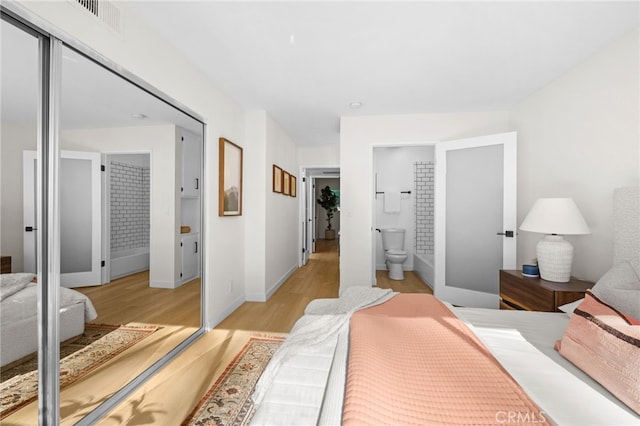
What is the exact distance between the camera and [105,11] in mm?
1518

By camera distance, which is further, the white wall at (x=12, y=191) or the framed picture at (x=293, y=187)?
the framed picture at (x=293, y=187)

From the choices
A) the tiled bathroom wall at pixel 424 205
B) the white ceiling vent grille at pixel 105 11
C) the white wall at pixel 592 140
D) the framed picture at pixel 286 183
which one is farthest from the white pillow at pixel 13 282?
the tiled bathroom wall at pixel 424 205

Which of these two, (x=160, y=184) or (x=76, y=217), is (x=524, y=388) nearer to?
(x=76, y=217)

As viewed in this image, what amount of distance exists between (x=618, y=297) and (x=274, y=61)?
281cm

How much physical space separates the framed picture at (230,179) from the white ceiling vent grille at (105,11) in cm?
132

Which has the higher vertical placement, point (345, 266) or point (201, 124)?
point (201, 124)

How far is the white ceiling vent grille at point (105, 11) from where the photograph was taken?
Result: 142 cm

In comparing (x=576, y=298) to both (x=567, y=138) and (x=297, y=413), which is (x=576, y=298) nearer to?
(x=567, y=138)

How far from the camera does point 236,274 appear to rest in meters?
3.28

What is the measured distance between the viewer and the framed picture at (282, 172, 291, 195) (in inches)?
171

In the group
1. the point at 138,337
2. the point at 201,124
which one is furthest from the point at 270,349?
the point at 201,124

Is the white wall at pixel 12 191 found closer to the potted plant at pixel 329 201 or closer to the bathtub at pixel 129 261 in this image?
the bathtub at pixel 129 261

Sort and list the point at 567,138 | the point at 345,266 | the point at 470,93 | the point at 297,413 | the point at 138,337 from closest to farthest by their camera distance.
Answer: the point at 297,413, the point at 138,337, the point at 567,138, the point at 470,93, the point at 345,266

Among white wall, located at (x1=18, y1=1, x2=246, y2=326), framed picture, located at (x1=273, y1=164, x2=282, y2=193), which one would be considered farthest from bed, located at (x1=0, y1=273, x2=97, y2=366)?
framed picture, located at (x1=273, y1=164, x2=282, y2=193)
